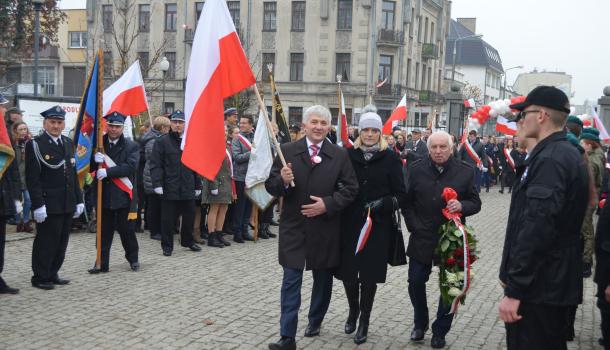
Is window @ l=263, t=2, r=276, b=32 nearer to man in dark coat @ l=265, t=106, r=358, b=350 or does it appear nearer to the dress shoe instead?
the dress shoe

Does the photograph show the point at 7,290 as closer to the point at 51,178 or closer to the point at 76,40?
the point at 51,178

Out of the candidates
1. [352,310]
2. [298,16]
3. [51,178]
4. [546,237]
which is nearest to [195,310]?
[352,310]

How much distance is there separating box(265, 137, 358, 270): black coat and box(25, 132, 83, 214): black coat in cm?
315

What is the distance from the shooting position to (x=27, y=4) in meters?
32.5

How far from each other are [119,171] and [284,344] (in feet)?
13.2

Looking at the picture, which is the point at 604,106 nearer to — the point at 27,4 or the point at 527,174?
the point at 527,174

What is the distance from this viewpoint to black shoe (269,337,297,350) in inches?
224

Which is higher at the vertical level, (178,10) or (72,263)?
(178,10)

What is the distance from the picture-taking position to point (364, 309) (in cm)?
612

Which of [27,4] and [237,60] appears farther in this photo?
[27,4]

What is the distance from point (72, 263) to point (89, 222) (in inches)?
115

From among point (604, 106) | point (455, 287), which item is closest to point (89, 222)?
point (455, 287)

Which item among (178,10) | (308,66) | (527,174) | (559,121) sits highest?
(178,10)

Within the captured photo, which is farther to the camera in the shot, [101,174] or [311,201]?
[101,174]
